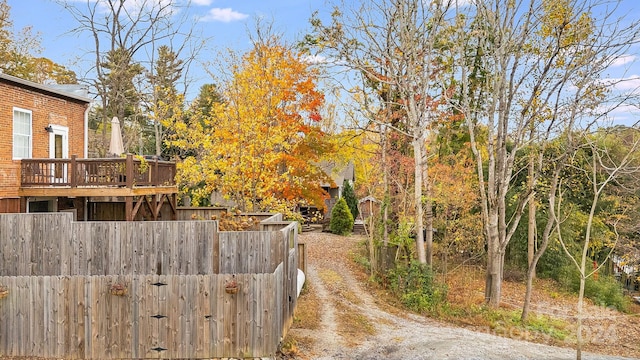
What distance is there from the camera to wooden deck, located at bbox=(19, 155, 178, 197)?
13.8 m

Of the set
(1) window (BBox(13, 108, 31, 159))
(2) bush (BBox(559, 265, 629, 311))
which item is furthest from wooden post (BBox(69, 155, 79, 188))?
(2) bush (BBox(559, 265, 629, 311))

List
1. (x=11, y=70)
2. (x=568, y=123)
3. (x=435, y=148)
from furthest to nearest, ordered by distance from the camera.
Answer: (x=11, y=70) → (x=435, y=148) → (x=568, y=123)

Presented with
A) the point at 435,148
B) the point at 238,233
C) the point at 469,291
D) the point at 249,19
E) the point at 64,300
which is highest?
the point at 249,19

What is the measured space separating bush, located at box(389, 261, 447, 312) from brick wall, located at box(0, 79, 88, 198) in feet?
38.5

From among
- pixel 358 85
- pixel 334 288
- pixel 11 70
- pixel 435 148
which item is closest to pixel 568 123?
pixel 435 148

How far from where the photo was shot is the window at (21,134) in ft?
46.2

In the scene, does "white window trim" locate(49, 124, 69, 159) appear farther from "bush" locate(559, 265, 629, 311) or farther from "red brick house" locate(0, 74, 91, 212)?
"bush" locate(559, 265, 629, 311)

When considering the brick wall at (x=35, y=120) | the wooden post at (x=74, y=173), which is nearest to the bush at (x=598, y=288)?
the wooden post at (x=74, y=173)

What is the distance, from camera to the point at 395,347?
10234 mm

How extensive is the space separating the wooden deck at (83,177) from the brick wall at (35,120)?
41 cm

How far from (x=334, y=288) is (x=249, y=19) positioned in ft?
42.8

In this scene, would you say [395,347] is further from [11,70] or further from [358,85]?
[11,70]

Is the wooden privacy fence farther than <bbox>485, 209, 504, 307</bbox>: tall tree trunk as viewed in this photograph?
No

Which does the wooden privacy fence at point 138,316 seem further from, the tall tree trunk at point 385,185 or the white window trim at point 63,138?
the tall tree trunk at point 385,185
